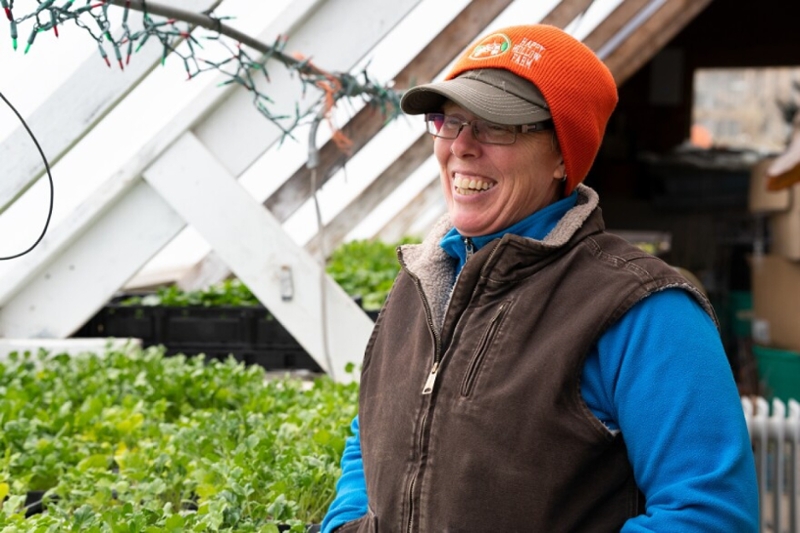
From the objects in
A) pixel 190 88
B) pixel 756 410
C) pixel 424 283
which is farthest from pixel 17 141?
pixel 756 410

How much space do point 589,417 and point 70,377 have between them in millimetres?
2309

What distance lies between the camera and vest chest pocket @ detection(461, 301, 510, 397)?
1.34 m

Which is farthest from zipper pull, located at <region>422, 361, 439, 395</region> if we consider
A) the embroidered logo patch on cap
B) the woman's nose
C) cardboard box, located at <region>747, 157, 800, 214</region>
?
cardboard box, located at <region>747, 157, 800, 214</region>

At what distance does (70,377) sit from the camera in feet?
10.4

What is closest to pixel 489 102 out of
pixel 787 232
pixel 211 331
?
pixel 211 331

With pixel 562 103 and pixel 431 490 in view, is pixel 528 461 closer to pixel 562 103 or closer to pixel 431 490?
pixel 431 490

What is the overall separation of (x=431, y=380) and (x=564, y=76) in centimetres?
48

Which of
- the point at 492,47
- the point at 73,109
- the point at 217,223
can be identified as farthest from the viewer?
the point at 217,223

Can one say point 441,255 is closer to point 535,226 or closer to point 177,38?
point 535,226

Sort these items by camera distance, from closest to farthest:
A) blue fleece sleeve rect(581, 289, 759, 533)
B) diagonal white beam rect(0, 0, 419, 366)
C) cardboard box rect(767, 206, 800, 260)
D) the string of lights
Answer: blue fleece sleeve rect(581, 289, 759, 533)
the string of lights
diagonal white beam rect(0, 0, 419, 366)
cardboard box rect(767, 206, 800, 260)

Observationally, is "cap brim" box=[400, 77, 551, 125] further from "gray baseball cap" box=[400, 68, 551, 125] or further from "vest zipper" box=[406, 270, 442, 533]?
"vest zipper" box=[406, 270, 442, 533]

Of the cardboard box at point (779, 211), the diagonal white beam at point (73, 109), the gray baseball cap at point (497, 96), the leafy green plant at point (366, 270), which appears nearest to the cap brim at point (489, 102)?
the gray baseball cap at point (497, 96)

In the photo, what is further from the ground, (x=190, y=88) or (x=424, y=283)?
(x=190, y=88)

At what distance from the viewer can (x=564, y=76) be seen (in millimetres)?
1399
